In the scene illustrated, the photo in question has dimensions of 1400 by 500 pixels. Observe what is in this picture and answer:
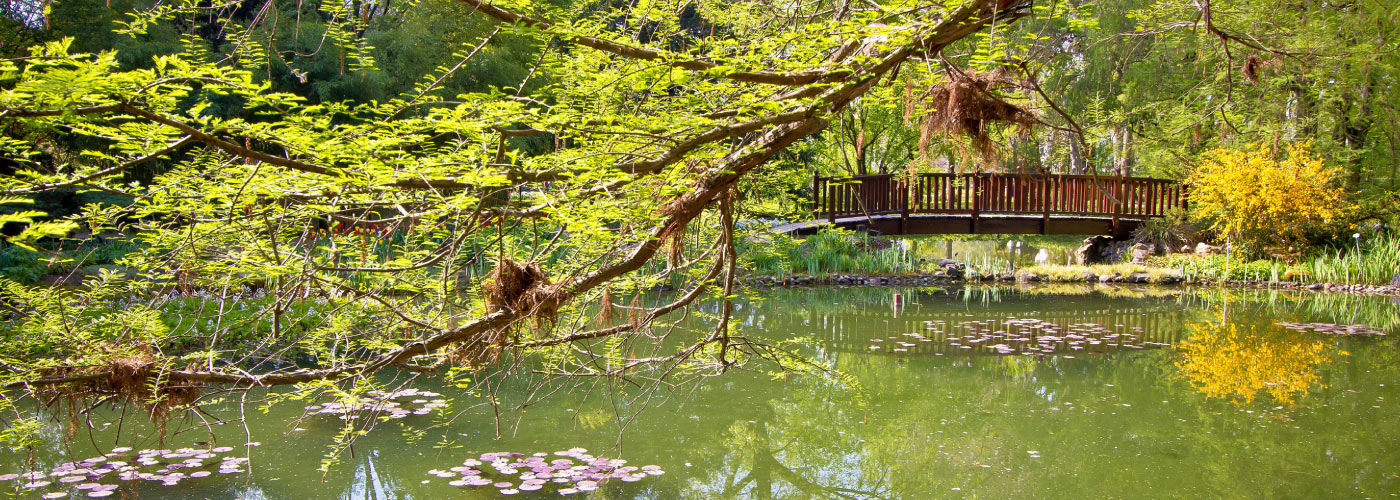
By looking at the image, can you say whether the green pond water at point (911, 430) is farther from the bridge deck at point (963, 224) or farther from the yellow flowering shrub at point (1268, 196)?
the bridge deck at point (963, 224)

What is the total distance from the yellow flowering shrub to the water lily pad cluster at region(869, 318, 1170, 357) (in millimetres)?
5226

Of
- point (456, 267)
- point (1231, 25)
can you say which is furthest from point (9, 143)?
point (1231, 25)

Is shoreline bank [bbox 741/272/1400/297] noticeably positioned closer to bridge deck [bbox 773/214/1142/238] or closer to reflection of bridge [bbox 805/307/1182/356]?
bridge deck [bbox 773/214/1142/238]

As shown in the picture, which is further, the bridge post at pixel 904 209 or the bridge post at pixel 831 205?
the bridge post at pixel 904 209

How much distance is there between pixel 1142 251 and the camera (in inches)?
587

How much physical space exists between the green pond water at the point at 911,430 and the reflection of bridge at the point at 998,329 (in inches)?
2.8

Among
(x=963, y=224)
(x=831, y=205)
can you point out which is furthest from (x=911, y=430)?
(x=963, y=224)

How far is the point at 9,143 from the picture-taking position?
2270mm

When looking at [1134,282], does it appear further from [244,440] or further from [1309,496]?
[244,440]

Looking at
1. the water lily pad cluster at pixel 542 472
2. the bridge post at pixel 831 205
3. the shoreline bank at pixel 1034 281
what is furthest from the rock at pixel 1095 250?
the water lily pad cluster at pixel 542 472

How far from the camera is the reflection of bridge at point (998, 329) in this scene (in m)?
8.26

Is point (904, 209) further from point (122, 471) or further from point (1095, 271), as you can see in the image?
point (122, 471)

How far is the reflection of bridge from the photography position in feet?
27.1

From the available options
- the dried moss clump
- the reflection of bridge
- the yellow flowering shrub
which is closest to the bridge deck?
the yellow flowering shrub
